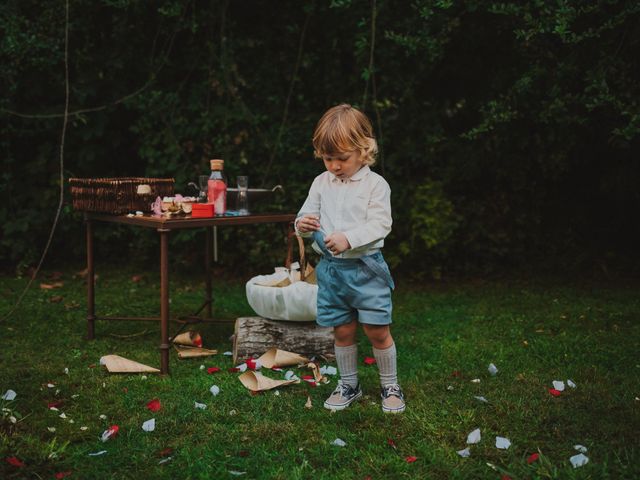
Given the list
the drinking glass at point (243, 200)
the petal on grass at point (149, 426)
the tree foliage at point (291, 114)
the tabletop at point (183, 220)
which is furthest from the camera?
the tree foliage at point (291, 114)

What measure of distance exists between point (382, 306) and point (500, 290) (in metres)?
2.99

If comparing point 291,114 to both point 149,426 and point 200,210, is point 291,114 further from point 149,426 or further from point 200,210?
point 149,426

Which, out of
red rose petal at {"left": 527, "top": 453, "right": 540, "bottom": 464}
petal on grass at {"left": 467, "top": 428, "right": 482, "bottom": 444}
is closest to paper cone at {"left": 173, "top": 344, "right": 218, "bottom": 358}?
petal on grass at {"left": 467, "top": 428, "right": 482, "bottom": 444}

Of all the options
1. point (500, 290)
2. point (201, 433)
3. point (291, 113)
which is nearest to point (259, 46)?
point (291, 113)

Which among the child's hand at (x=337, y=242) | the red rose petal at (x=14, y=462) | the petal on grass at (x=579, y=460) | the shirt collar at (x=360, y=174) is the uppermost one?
the shirt collar at (x=360, y=174)

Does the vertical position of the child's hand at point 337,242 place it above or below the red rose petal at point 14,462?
above

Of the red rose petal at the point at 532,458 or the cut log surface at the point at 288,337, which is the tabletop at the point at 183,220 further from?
the red rose petal at the point at 532,458

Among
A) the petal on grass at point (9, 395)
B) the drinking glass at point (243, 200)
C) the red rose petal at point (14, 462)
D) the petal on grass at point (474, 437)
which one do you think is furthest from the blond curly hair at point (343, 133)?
the petal on grass at point (9, 395)

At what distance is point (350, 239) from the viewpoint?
115 inches

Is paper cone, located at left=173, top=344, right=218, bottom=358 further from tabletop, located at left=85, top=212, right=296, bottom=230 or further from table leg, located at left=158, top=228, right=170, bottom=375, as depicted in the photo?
tabletop, located at left=85, top=212, right=296, bottom=230

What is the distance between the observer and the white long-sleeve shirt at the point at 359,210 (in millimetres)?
2988

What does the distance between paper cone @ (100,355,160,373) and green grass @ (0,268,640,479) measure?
0.18 feet

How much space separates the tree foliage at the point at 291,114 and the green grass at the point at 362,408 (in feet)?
4.42

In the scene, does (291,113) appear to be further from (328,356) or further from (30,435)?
(30,435)
